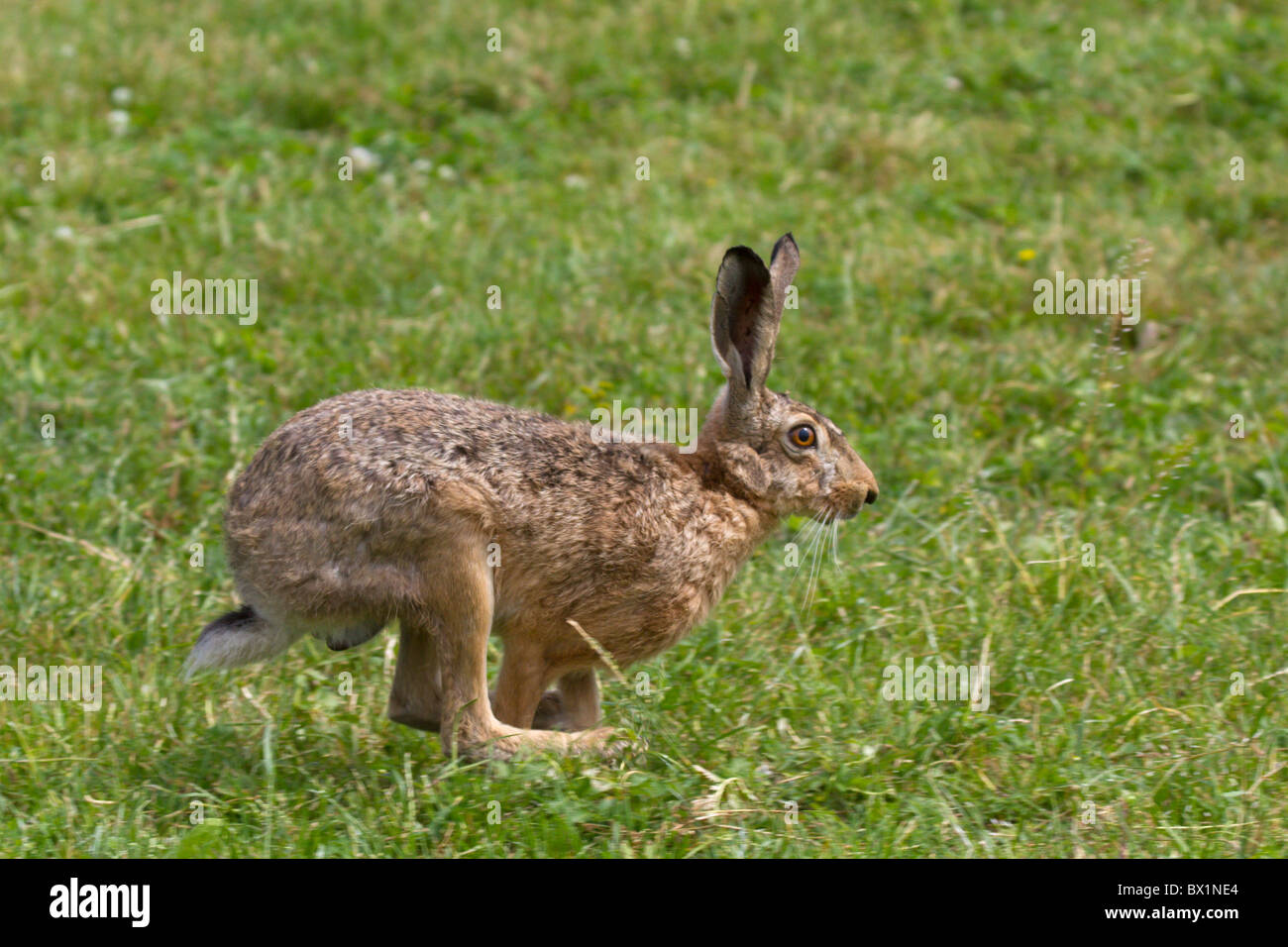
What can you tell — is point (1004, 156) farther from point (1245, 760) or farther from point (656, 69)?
point (1245, 760)

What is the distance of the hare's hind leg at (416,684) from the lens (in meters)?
4.85

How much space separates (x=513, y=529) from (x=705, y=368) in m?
2.78

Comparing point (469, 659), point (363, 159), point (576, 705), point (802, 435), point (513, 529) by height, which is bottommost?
point (576, 705)

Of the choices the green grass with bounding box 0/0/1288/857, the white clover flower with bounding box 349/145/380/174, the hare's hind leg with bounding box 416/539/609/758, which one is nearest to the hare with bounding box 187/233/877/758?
the hare's hind leg with bounding box 416/539/609/758

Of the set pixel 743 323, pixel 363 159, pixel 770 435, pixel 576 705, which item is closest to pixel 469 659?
pixel 576 705

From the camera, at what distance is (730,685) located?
5305 mm

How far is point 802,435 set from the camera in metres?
5.21

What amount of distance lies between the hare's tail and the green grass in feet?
0.94

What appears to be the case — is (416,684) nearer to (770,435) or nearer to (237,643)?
(237,643)

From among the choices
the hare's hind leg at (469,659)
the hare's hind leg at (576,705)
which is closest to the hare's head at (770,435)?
the hare's hind leg at (576,705)

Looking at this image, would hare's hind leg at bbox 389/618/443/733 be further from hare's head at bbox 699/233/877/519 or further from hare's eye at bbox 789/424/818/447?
hare's eye at bbox 789/424/818/447

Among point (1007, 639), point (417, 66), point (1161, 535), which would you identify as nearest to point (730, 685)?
point (1007, 639)
